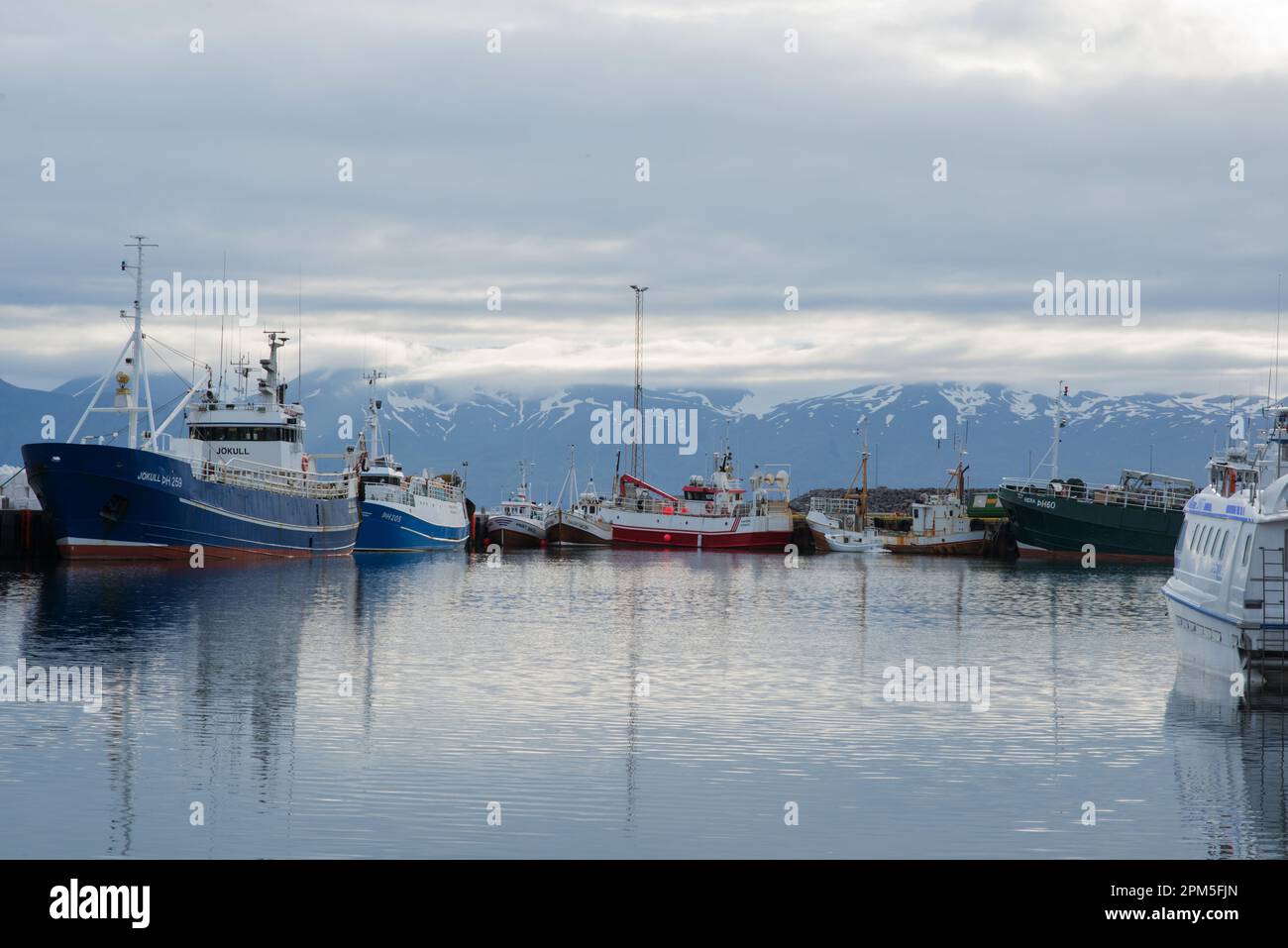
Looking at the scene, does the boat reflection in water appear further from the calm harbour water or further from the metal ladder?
the metal ladder

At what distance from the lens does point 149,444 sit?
93.4 metres

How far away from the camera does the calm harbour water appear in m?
25.2

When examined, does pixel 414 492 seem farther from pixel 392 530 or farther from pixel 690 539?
pixel 690 539

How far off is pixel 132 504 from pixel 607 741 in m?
62.6

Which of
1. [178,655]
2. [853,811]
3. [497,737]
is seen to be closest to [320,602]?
[178,655]

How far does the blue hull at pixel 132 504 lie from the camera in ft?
282

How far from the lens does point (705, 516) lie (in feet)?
515

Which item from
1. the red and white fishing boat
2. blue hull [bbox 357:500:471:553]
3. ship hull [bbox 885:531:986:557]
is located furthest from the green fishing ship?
blue hull [bbox 357:500:471:553]

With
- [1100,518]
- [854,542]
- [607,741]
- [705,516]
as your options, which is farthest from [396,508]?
[607,741]

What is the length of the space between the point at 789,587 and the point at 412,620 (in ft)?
119

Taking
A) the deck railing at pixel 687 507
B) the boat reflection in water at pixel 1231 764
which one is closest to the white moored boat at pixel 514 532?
the deck railing at pixel 687 507

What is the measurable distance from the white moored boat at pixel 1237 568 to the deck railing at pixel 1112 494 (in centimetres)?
8750

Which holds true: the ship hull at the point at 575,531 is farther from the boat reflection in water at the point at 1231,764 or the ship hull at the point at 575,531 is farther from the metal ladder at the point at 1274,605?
the metal ladder at the point at 1274,605
